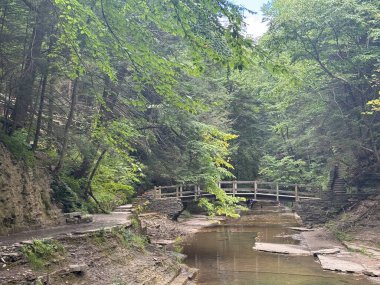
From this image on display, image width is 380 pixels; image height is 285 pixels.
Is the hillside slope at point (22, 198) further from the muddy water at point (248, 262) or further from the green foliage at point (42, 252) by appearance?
the muddy water at point (248, 262)

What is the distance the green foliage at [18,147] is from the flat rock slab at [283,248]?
10.6 meters

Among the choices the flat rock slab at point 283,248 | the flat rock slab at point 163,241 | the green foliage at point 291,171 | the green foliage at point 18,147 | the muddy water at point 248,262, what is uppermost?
the green foliage at point 291,171

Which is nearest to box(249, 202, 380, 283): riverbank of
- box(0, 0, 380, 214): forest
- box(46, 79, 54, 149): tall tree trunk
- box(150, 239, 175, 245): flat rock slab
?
box(0, 0, 380, 214): forest

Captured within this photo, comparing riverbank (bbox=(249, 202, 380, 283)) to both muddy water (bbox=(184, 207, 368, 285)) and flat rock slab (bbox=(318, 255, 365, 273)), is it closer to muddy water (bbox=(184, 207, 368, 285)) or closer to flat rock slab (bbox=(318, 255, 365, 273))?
flat rock slab (bbox=(318, 255, 365, 273))

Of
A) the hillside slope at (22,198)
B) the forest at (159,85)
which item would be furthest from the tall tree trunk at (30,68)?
the hillside slope at (22,198)

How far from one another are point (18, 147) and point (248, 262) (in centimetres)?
911

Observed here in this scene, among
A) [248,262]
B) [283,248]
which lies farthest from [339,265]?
[283,248]

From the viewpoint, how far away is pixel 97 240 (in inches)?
371

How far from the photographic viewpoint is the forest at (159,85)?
20.2 feet

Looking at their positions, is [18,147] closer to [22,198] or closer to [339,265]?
[22,198]

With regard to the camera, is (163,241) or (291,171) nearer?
(163,241)

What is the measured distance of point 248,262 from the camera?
14789 mm

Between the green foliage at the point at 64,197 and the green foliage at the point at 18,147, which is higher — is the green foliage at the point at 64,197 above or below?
below

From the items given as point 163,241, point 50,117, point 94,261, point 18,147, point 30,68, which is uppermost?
point 30,68
